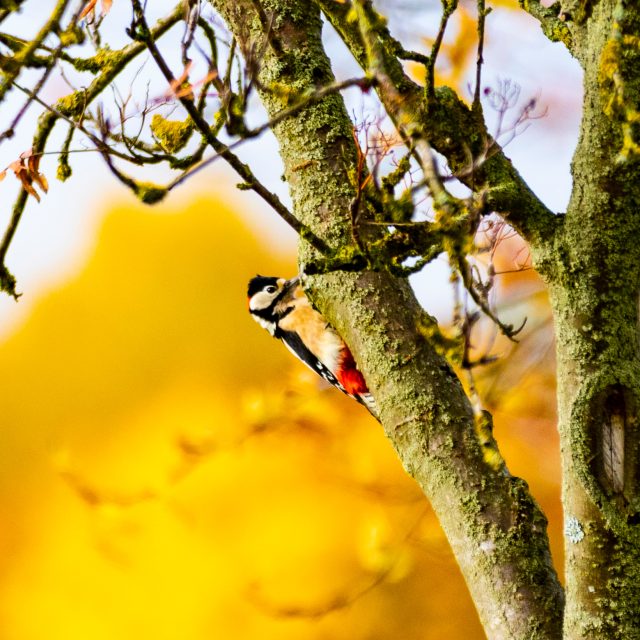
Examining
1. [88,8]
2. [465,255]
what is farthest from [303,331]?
[465,255]

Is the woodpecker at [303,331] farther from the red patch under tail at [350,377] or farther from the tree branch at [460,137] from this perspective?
the tree branch at [460,137]

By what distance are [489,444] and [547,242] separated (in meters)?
0.30

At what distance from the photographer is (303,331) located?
113 inches

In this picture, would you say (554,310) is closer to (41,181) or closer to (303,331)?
(41,181)

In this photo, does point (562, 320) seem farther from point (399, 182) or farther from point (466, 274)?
point (399, 182)

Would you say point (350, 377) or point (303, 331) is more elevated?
point (303, 331)

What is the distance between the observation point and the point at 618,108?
1.16 m

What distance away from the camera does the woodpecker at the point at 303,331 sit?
275 centimetres

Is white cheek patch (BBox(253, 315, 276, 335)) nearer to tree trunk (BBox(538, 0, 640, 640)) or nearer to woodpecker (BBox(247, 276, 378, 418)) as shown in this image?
woodpecker (BBox(247, 276, 378, 418))

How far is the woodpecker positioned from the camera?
275 cm

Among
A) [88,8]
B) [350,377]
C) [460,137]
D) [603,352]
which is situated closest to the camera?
[603,352]

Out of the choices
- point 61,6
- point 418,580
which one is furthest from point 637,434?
point 418,580

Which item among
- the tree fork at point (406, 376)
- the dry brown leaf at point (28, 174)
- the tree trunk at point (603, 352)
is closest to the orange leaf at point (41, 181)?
the dry brown leaf at point (28, 174)

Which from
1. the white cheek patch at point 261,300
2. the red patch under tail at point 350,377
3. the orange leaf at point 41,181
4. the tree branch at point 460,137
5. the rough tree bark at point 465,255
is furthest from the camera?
the white cheek patch at point 261,300
